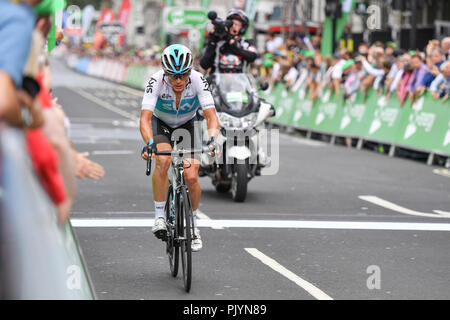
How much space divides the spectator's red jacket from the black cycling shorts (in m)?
5.11

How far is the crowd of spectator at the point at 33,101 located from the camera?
3.18 meters

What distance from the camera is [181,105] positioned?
848cm

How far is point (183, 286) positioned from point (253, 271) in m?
0.83

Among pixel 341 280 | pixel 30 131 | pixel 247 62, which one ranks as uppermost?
pixel 30 131

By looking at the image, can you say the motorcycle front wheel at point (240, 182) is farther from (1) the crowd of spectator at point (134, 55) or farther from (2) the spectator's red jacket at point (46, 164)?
(1) the crowd of spectator at point (134, 55)

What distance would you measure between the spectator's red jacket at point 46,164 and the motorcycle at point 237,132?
935 cm

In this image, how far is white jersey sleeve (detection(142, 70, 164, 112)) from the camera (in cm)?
823

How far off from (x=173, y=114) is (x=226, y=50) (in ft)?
17.7

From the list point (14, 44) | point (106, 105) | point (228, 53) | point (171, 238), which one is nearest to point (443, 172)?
point (228, 53)

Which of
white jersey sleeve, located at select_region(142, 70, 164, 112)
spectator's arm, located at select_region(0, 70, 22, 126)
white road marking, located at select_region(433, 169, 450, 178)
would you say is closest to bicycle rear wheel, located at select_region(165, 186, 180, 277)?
white jersey sleeve, located at select_region(142, 70, 164, 112)

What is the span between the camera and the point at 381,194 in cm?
1411

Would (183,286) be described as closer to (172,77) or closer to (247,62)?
(172,77)

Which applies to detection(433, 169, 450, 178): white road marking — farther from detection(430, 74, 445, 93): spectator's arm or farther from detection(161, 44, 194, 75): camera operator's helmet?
detection(161, 44, 194, 75): camera operator's helmet
